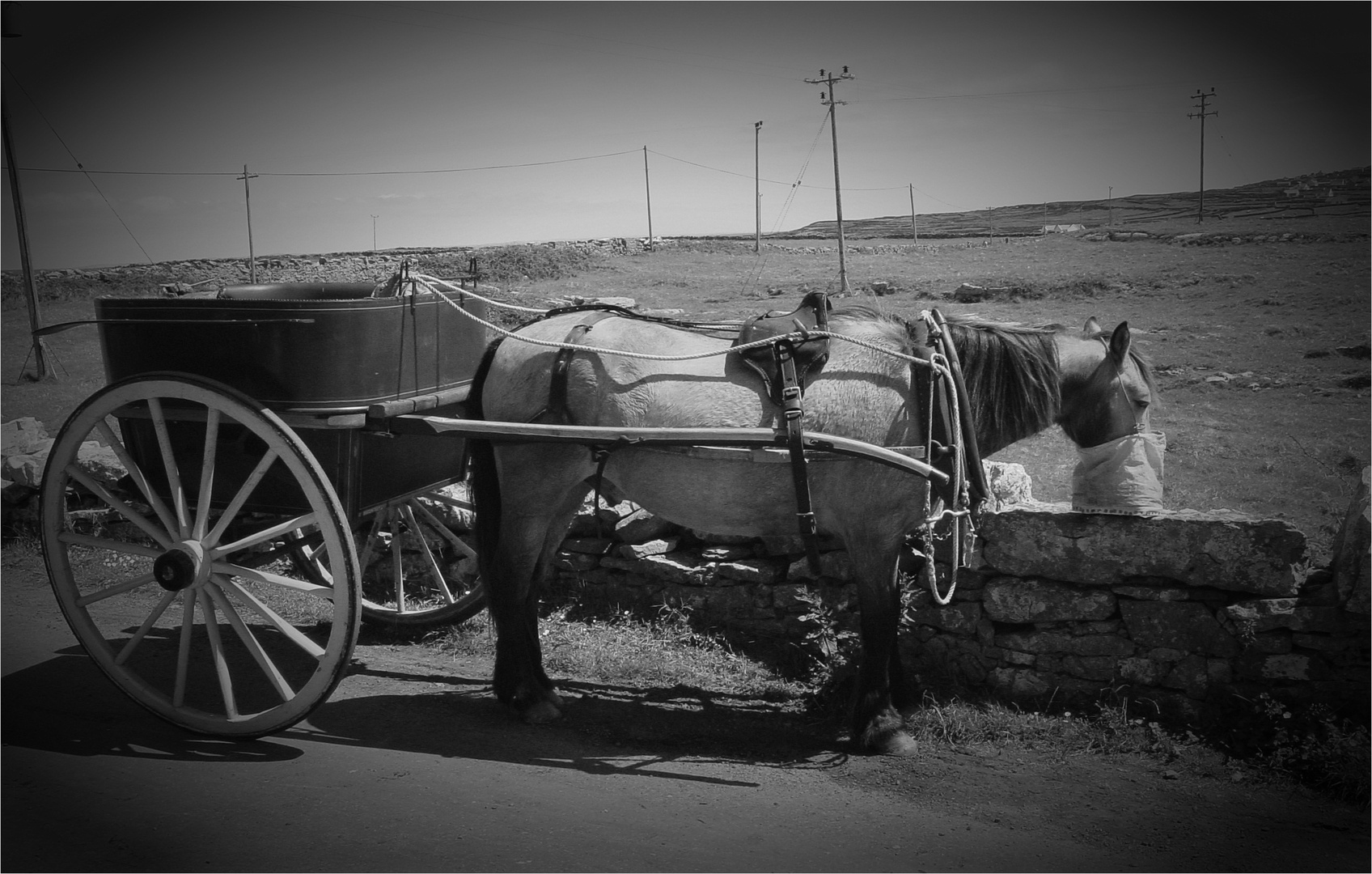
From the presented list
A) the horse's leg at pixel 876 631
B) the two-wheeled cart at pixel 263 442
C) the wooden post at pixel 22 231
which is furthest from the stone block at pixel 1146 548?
the wooden post at pixel 22 231

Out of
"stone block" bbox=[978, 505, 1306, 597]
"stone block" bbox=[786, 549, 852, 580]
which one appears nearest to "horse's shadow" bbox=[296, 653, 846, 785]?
"stone block" bbox=[786, 549, 852, 580]

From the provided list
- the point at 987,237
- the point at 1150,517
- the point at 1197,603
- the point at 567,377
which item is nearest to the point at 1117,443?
the point at 1150,517

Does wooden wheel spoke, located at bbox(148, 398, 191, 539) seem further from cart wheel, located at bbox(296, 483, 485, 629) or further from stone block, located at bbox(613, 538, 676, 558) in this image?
stone block, located at bbox(613, 538, 676, 558)

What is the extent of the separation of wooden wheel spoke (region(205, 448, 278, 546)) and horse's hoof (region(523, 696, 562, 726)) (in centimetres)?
161

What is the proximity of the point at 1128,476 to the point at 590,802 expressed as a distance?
2.76 metres

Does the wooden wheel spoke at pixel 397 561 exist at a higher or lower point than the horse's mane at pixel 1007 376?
lower

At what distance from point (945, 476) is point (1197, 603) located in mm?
1332

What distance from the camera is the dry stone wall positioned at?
12.0 feet

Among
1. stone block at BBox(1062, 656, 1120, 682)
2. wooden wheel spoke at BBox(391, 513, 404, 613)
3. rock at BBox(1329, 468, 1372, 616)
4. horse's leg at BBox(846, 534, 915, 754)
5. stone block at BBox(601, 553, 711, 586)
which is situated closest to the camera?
rock at BBox(1329, 468, 1372, 616)

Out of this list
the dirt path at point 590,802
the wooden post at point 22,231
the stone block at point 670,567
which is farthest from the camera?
the wooden post at point 22,231

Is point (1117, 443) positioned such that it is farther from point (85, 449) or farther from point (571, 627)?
point (85, 449)

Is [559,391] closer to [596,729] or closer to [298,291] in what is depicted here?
[596,729]

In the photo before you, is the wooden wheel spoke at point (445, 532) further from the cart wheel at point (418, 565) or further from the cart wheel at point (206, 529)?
the cart wheel at point (206, 529)

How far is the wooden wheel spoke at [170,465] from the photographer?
3727 millimetres
